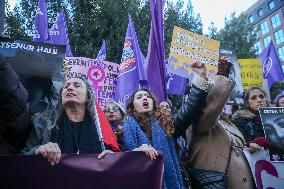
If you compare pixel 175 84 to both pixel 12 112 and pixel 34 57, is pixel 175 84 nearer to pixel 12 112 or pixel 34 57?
pixel 34 57

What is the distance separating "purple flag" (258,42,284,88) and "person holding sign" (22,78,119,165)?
21.6 feet

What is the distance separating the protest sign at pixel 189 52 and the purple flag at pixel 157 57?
0.60 ft

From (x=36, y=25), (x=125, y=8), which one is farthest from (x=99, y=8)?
(x=36, y=25)

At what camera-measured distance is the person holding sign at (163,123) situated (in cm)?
310

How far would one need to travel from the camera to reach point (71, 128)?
2711 mm

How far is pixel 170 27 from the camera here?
634 inches

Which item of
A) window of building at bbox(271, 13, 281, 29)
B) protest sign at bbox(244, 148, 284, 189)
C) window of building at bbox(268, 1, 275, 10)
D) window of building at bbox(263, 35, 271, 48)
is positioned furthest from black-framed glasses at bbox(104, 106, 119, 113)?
window of building at bbox(263, 35, 271, 48)

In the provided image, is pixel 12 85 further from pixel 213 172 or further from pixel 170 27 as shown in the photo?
pixel 170 27

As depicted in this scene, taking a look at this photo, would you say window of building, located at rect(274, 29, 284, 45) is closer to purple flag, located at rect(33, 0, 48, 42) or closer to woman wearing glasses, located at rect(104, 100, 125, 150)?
purple flag, located at rect(33, 0, 48, 42)

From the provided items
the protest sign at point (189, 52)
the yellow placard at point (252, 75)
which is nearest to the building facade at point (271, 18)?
the yellow placard at point (252, 75)

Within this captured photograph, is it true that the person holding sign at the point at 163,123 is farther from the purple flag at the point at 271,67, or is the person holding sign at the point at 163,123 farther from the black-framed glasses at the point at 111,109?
the purple flag at the point at 271,67

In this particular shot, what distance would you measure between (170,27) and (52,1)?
5.02m

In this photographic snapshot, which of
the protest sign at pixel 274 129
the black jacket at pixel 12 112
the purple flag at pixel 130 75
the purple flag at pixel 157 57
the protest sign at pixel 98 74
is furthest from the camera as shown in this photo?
the protest sign at pixel 98 74

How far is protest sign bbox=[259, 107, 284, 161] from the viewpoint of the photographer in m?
3.74
